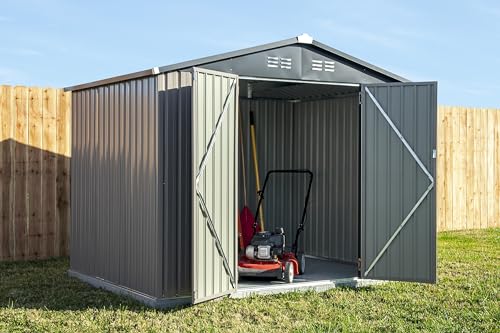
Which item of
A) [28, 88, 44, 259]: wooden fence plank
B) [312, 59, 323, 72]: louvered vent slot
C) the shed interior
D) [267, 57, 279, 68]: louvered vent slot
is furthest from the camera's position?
[28, 88, 44, 259]: wooden fence plank

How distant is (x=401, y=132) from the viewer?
8180 mm

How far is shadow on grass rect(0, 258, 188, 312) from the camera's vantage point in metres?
7.18

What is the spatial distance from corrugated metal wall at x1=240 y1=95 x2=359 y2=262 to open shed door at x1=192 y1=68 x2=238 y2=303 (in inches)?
112

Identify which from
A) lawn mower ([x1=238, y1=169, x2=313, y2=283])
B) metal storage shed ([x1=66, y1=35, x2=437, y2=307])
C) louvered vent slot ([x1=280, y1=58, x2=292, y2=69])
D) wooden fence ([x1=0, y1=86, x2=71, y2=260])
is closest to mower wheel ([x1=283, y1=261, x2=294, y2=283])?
lawn mower ([x1=238, y1=169, x2=313, y2=283])

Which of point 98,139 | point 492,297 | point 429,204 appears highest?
point 98,139

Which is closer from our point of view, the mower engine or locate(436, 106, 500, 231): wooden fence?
the mower engine

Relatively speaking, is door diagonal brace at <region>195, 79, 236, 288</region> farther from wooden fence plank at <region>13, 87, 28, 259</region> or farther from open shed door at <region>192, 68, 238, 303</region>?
wooden fence plank at <region>13, 87, 28, 259</region>

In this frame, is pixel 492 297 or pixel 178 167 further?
pixel 492 297

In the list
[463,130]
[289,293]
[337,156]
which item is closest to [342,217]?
[337,156]

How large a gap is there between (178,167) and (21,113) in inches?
148

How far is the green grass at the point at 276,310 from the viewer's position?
250 inches

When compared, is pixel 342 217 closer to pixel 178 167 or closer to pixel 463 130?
pixel 178 167

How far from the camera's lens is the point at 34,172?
10.1m

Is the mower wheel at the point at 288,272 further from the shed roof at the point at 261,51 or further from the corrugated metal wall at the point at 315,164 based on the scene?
the shed roof at the point at 261,51
